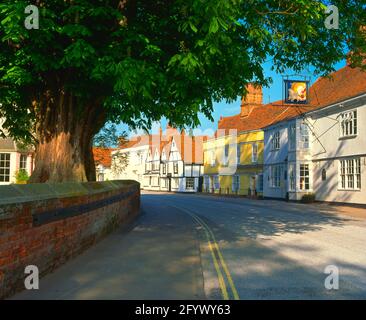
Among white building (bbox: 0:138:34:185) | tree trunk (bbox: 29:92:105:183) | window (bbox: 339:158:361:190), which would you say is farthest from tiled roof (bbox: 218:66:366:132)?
white building (bbox: 0:138:34:185)

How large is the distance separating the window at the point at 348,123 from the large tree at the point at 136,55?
52.6 ft

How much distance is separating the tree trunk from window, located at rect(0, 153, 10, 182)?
21.5 m

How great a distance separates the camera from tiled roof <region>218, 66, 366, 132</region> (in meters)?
29.8

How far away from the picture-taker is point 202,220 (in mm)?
18297

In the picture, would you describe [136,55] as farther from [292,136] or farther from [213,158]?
[213,158]

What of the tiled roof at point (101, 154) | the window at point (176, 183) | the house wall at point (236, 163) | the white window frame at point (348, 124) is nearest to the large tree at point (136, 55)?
the white window frame at point (348, 124)

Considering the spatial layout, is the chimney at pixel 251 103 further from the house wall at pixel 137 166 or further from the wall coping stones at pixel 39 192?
the wall coping stones at pixel 39 192

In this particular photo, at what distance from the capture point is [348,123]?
28.9 metres

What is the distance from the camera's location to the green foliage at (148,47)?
8.32m

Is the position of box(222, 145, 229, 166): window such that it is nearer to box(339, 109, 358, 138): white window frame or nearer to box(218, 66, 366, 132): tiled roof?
box(218, 66, 366, 132): tiled roof
